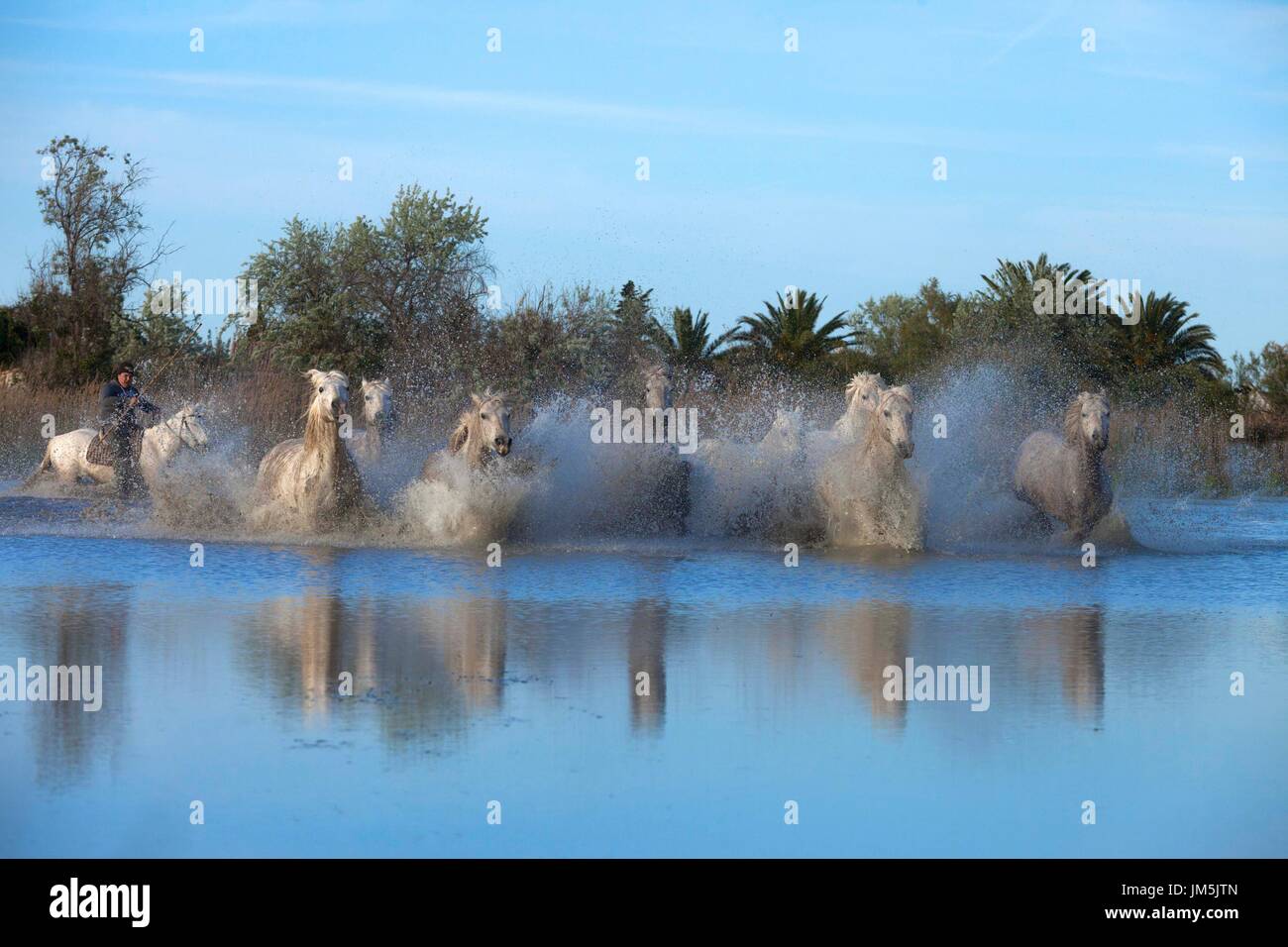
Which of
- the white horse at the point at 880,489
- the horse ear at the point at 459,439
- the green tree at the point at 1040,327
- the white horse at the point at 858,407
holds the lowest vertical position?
the white horse at the point at 880,489

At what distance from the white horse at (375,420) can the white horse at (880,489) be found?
4.75 metres

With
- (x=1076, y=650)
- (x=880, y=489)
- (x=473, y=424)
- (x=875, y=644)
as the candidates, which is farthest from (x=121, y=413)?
(x=1076, y=650)

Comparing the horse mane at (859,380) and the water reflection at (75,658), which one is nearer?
the water reflection at (75,658)

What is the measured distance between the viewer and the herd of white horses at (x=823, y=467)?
16.0m

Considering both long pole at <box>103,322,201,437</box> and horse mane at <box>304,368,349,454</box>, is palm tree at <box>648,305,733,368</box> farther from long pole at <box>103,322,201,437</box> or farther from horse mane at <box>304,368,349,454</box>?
horse mane at <box>304,368,349,454</box>

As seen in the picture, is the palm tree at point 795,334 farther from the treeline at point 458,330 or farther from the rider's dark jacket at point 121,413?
the rider's dark jacket at point 121,413

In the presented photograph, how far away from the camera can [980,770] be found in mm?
6418

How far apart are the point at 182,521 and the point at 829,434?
770 cm

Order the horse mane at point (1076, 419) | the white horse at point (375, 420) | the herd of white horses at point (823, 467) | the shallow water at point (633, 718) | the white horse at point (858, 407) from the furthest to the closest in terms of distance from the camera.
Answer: the white horse at point (858, 407), the horse mane at point (1076, 419), the white horse at point (375, 420), the herd of white horses at point (823, 467), the shallow water at point (633, 718)

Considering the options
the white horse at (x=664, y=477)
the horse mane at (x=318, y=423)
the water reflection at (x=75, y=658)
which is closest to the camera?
the water reflection at (x=75, y=658)

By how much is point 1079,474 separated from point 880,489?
2.26 metres

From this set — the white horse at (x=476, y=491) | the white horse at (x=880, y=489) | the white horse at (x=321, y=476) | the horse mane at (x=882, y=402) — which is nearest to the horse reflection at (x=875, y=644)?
the white horse at (x=880, y=489)

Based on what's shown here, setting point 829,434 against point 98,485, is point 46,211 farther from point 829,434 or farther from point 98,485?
point 829,434
